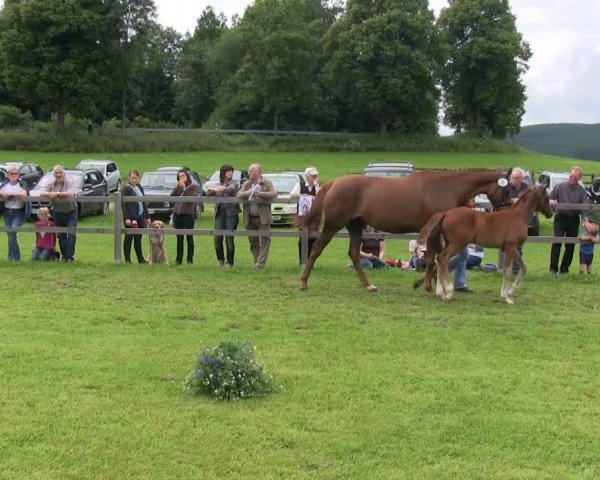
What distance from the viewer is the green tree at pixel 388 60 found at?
6475cm

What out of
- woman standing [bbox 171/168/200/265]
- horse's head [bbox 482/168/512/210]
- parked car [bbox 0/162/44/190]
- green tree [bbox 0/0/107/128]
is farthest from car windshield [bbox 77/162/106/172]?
horse's head [bbox 482/168/512/210]

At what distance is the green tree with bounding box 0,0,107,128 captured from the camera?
5819 centimetres

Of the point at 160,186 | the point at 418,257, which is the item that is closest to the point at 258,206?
the point at 418,257

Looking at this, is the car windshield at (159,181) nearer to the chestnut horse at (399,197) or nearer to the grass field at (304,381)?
the grass field at (304,381)

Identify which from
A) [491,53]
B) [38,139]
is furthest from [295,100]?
[38,139]

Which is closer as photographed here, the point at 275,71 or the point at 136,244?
the point at 136,244

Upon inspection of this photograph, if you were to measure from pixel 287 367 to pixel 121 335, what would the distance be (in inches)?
82.4

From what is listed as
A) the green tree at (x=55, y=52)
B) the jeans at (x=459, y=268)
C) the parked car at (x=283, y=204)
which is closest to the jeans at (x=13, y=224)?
the jeans at (x=459, y=268)

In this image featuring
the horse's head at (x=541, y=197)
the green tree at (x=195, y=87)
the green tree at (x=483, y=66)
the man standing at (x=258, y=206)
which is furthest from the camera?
A: the green tree at (x=195, y=87)

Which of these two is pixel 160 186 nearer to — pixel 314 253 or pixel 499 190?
pixel 314 253

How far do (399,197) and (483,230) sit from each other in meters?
1.32

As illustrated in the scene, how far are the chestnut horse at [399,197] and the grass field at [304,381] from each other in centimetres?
96

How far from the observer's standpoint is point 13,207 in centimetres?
1379

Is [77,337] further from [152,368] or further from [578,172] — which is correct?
[578,172]
